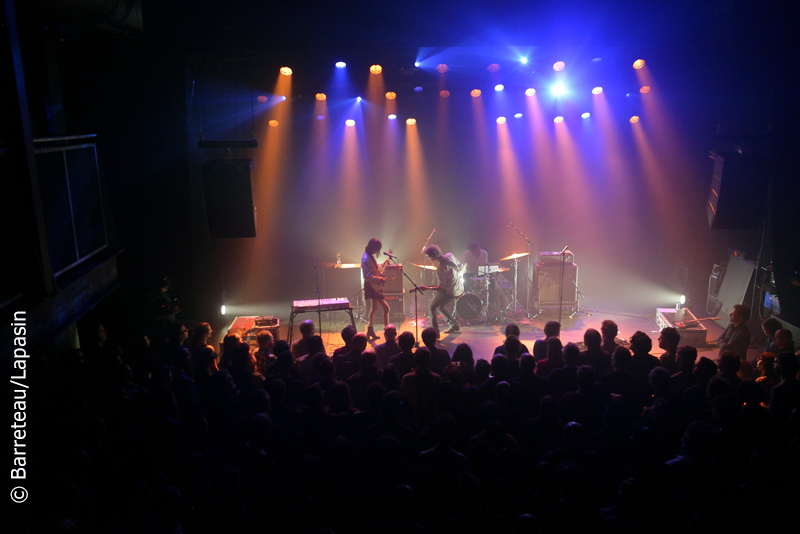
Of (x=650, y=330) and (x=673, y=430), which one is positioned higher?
(x=673, y=430)

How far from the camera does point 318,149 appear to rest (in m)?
11.9

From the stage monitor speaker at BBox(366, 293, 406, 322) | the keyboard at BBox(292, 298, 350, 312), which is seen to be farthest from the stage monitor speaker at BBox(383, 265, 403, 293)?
the keyboard at BBox(292, 298, 350, 312)

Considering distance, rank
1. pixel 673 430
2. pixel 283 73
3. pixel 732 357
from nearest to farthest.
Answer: pixel 673 430 → pixel 732 357 → pixel 283 73

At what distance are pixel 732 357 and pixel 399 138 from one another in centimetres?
889

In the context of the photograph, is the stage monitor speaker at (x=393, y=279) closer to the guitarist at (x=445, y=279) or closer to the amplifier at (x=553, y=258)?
the guitarist at (x=445, y=279)

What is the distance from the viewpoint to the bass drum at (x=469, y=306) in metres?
9.95

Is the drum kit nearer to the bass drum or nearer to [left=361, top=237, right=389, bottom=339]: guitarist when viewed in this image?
the bass drum

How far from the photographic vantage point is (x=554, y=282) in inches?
404

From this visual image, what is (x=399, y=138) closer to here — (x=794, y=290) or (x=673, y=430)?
(x=794, y=290)

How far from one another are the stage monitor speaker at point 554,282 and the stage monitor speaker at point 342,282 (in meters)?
3.65

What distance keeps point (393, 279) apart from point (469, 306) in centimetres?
154

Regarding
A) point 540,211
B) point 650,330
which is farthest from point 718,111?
point 650,330

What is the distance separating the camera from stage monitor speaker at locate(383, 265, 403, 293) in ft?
33.0

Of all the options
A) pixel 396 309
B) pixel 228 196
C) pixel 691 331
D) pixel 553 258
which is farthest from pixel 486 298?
pixel 228 196
